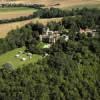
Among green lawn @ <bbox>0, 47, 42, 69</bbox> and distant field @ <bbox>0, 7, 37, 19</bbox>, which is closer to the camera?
green lawn @ <bbox>0, 47, 42, 69</bbox>

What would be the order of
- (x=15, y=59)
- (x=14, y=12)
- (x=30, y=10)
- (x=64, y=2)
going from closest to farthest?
1. (x=15, y=59)
2. (x=14, y=12)
3. (x=30, y=10)
4. (x=64, y=2)

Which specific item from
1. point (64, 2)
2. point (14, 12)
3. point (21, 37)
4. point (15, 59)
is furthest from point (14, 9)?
point (15, 59)

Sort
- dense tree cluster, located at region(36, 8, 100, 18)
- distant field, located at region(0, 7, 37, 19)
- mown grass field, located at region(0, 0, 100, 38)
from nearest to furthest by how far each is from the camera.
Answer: mown grass field, located at region(0, 0, 100, 38) < distant field, located at region(0, 7, 37, 19) < dense tree cluster, located at region(36, 8, 100, 18)

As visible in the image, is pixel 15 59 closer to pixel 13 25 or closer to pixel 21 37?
pixel 21 37

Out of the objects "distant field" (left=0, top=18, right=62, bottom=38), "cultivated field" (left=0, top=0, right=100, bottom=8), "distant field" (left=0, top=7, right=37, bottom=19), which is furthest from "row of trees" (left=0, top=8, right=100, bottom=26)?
"cultivated field" (left=0, top=0, right=100, bottom=8)

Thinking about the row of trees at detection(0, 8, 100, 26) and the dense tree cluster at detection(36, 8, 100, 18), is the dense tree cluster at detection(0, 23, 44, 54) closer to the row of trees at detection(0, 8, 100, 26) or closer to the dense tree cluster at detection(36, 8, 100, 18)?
the row of trees at detection(0, 8, 100, 26)

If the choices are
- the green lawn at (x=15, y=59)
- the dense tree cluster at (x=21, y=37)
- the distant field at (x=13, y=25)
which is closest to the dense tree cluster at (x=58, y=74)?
the dense tree cluster at (x=21, y=37)

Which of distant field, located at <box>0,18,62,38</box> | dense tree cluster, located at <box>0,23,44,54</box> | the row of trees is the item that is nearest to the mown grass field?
distant field, located at <box>0,18,62,38</box>

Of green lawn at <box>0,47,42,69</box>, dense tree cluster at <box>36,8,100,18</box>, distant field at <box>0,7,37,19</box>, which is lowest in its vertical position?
green lawn at <box>0,47,42,69</box>

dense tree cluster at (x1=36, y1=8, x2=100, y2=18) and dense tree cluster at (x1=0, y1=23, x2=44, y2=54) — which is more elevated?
dense tree cluster at (x1=36, y1=8, x2=100, y2=18)

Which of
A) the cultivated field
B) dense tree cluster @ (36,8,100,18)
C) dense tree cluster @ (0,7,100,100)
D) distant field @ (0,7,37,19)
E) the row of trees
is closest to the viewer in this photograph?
dense tree cluster @ (0,7,100,100)
